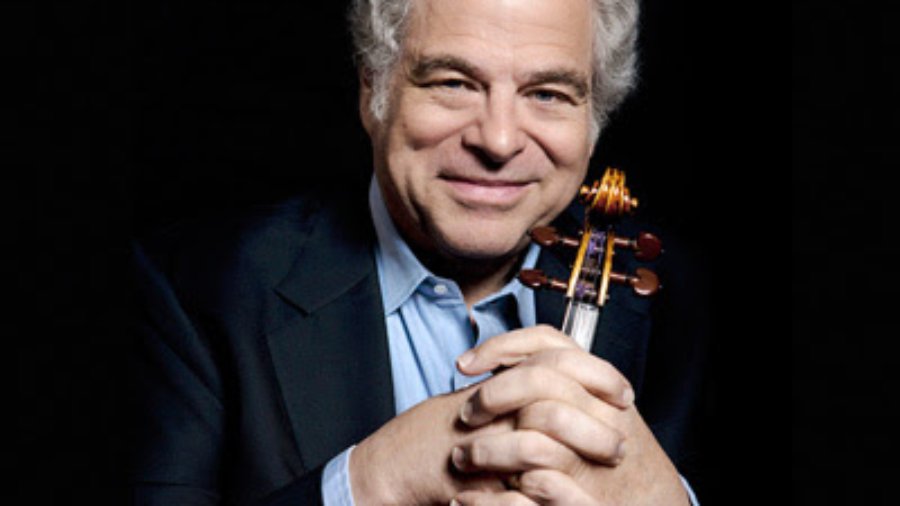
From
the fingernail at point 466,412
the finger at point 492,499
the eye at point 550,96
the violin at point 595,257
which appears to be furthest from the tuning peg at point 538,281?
the eye at point 550,96

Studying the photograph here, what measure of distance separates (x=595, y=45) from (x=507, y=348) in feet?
2.57

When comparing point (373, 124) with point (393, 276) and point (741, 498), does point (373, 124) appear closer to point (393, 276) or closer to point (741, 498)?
point (393, 276)

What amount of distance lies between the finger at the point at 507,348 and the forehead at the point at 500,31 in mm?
547

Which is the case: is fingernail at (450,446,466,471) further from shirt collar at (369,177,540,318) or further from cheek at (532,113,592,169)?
cheek at (532,113,592,169)

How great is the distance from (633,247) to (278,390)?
0.76 metres

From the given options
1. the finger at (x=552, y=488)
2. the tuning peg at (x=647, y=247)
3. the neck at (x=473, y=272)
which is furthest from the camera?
the neck at (x=473, y=272)

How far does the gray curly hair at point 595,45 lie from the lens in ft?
6.49

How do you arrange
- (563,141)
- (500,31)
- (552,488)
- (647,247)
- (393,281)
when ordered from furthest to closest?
(393,281) → (563,141) → (500,31) → (647,247) → (552,488)

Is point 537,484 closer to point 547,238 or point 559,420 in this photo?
point 559,420

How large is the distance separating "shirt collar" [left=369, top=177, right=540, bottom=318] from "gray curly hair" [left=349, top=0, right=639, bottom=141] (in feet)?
0.72

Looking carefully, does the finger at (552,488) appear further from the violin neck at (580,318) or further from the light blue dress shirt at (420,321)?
the light blue dress shirt at (420,321)

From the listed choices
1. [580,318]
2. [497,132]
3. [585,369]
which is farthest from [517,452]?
[497,132]

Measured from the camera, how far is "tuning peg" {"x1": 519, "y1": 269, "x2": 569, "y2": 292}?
1.64 m

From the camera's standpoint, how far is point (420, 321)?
208 centimetres
